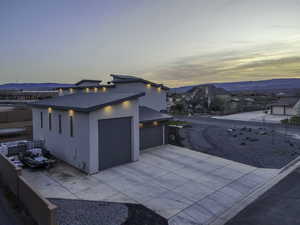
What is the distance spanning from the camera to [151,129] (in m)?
14.3

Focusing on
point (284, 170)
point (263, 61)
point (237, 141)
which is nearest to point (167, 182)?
point (284, 170)

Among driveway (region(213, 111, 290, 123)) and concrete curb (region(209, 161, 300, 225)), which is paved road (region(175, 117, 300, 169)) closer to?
concrete curb (region(209, 161, 300, 225))

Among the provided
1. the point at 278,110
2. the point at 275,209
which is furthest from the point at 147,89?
the point at 278,110

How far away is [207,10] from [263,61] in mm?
22366

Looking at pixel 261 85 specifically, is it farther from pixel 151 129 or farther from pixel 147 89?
pixel 151 129

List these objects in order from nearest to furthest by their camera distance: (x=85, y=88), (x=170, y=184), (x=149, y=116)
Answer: (x=170, y=184), (x=149, y=116), (x=85, y=88)

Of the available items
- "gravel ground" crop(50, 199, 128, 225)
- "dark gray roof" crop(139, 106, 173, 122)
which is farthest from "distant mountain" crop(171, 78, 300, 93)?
"gravel ground" crop(50, 199, 128, 225)

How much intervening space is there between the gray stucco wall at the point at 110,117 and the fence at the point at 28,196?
304 centimetres

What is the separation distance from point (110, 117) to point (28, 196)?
16.4 feet

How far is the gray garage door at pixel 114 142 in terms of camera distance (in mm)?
9961

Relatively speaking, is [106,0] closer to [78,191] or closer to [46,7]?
[46,7]

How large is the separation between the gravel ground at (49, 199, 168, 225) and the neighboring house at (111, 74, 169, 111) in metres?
13.0

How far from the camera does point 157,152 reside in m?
13.3

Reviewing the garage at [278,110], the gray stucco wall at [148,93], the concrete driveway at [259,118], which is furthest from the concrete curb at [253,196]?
the garage at [278,110]
